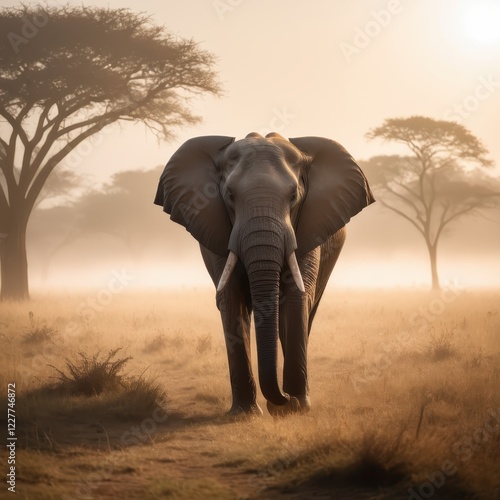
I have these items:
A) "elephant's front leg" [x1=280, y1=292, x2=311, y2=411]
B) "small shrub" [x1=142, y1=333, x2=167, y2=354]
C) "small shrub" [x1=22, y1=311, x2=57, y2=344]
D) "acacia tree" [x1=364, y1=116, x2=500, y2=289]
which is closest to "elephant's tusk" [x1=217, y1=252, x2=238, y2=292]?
"elephant's front leg" [x1=280, y1=292, x2=311, y2=411]

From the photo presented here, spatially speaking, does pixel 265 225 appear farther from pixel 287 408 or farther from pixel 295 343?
pixel 287 408

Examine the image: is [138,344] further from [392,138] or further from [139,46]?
[392,138]

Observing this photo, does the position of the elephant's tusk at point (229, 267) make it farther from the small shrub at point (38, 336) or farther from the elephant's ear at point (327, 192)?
the small shrub at point (38, 336)

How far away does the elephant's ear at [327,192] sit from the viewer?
297 inches

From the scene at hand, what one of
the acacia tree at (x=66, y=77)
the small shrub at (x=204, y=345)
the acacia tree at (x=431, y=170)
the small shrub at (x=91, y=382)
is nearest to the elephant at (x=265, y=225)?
the small shrub at (x=91, y=382)

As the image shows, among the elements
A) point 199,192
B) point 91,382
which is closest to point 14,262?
point 91,382

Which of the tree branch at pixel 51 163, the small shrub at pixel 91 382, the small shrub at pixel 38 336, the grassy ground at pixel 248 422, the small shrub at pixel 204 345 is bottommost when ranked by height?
the grassy ground at pixel 248 422

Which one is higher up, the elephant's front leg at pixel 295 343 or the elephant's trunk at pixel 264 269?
the elephant's trunk at pixel 264 269

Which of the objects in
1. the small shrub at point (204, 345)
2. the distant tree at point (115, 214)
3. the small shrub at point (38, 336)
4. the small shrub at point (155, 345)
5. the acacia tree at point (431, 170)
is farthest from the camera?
the distant tree at point (115, 214)

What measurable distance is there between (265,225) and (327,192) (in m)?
1.40

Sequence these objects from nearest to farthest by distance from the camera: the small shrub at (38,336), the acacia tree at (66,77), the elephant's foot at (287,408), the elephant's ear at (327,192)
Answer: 1. the elephant's foot at (287,408)
2. the elephant's ear at (327,192)
3. the small shrub at (38,336)
4. the acacia tree at (66,77)

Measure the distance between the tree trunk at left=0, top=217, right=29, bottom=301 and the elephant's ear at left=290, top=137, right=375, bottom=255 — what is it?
14.7m

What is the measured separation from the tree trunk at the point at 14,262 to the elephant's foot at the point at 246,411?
14774mm

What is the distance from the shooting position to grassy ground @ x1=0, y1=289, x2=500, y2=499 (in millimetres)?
4852
